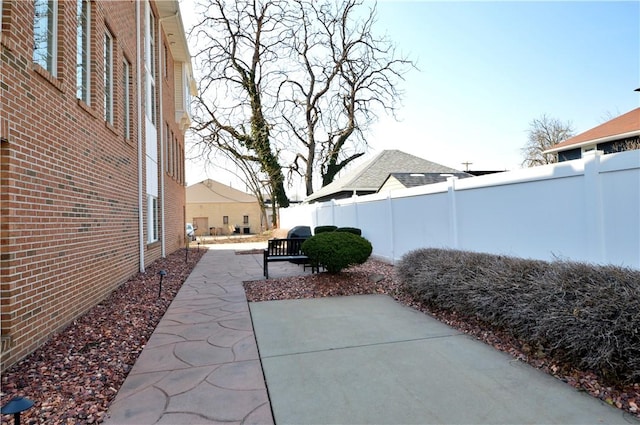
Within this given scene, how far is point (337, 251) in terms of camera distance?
716cm

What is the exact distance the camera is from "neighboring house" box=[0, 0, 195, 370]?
3.37 metres

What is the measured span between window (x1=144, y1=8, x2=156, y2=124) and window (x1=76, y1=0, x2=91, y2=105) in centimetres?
398

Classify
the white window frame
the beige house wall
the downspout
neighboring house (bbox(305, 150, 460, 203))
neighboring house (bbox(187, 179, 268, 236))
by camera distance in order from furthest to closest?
neighboring house (bbox(187, 179, 268, 236)) → the beige house wall → neighboring house (bbox(305, 150, 460, 203)) → the downspout → the white window frame

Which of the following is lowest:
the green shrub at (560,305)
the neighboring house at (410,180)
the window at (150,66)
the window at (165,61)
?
the green shrub at (560,305)

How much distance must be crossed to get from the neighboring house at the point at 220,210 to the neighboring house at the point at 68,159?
110 ft

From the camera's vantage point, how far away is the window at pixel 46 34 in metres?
4.05

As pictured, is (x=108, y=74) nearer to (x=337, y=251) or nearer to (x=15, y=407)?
(x=337, y=251)

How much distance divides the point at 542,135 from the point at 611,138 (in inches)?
841

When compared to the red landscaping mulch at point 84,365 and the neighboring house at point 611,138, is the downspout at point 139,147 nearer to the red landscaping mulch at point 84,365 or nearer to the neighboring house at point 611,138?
the red landscaping mulch at point 84,365

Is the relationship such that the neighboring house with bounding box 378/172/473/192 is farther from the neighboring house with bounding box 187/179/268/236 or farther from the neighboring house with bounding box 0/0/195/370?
the neighboring house with bounding box 187/179/268/236

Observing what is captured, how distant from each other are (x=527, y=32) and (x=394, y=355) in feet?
33.5

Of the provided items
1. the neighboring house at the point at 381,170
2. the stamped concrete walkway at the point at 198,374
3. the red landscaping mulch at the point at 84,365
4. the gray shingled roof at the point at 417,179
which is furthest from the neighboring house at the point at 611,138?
the red landscaping mulch at the point at 84,365

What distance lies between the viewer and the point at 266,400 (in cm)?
285

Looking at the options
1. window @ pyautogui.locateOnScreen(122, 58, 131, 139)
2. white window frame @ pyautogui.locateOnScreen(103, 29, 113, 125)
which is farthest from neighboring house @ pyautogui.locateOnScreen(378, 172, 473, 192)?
white window frame @ pyautogui.locateOnScreen(103, 29, 113, 125)
